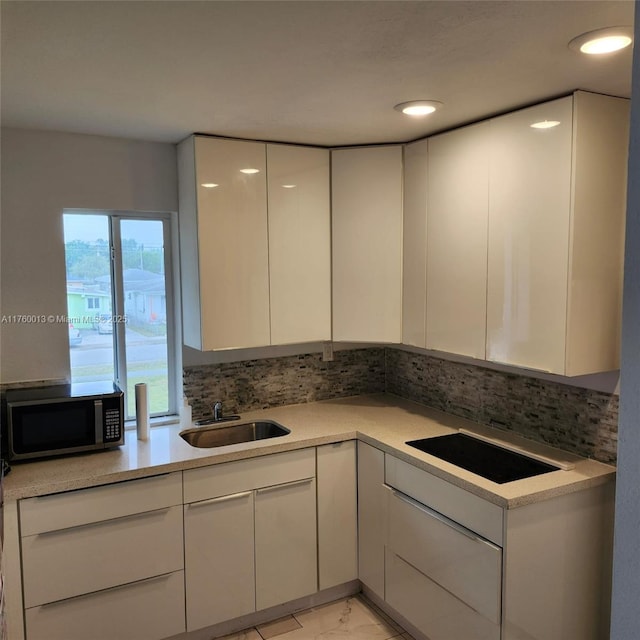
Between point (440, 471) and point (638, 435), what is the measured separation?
1.39 metres

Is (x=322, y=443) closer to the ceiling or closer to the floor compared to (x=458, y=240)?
closer to the floor

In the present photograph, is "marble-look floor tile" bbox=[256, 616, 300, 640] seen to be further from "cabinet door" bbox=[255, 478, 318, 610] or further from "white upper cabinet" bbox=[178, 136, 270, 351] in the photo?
"white upper cabinet" bbox=[178, 136, 270, 351]

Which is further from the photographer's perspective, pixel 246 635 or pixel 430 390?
pixel 430 390

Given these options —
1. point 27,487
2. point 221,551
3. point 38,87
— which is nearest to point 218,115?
point 38,87

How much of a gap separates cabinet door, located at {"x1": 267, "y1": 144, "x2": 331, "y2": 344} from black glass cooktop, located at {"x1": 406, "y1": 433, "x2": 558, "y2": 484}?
0.82 meters

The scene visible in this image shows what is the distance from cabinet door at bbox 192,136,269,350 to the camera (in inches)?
107

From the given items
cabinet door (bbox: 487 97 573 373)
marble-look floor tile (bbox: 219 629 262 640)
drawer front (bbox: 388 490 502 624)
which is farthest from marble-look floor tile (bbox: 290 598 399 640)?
cabinet door (bbox: 487 97 573 373)

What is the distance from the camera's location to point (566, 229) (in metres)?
2.09

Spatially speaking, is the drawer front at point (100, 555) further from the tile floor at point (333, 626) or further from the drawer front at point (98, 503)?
the tile floor at point (333, 626)

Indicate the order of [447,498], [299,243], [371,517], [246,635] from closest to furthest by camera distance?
[447,498]
[246,635]
[371,517]
[299,243]

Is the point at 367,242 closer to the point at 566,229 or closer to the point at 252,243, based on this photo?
the point at 252,243

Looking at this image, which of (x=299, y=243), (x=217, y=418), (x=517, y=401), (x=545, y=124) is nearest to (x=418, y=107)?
(x=545, y=124)

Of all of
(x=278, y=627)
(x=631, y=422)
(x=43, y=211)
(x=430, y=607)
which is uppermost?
(x=43, y=211)

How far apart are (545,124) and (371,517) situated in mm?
1879
